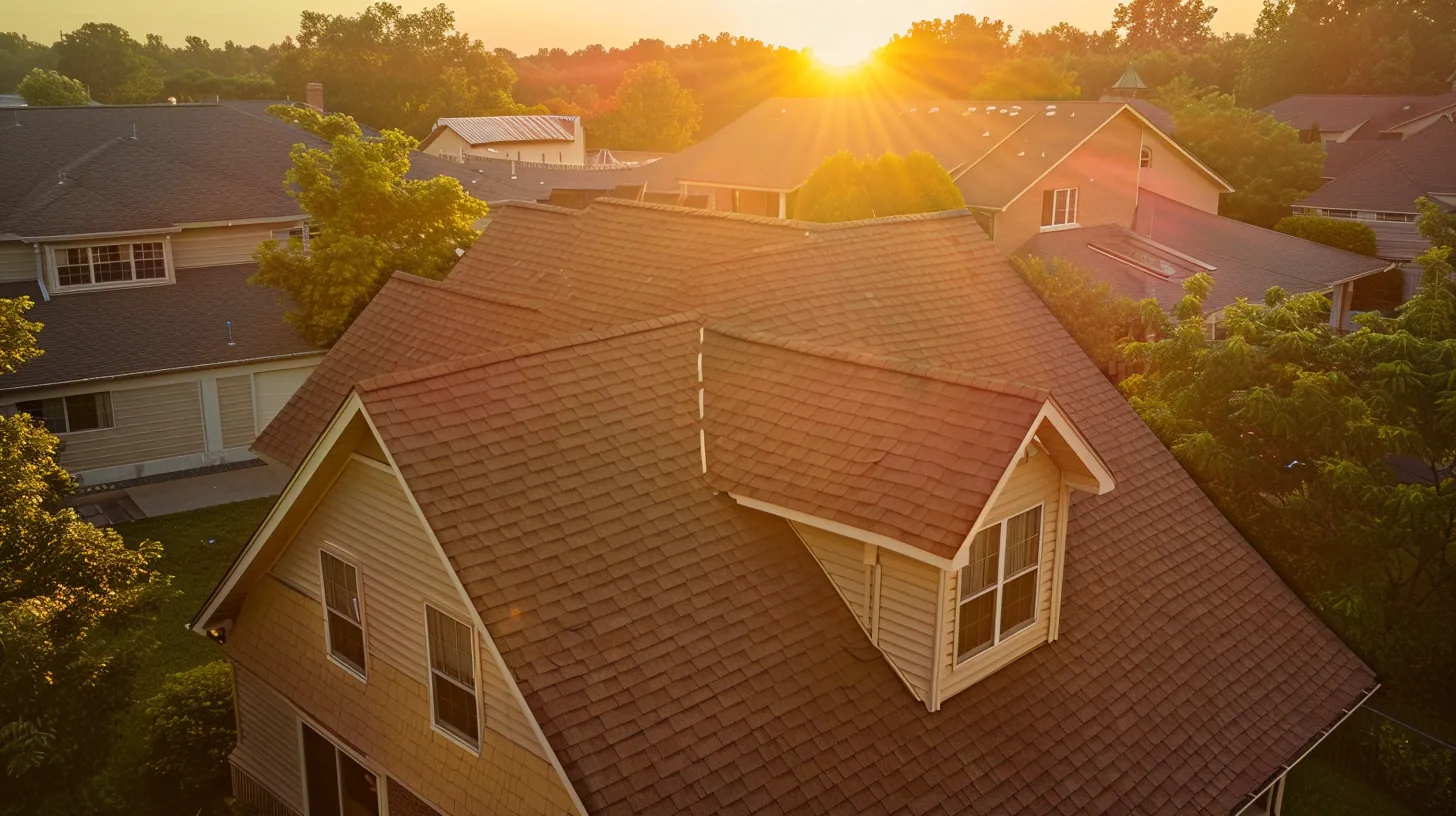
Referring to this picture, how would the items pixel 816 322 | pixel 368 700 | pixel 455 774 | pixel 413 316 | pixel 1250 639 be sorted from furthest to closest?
pixel 413 316, pixel 816 322, pixel 1250 639, pixel 368 700, pixel 455 774

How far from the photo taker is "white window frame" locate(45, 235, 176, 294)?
30359 millimetres

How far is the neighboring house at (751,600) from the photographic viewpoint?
9.27 meters

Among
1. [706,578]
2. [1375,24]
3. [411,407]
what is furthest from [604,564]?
[1375,24]

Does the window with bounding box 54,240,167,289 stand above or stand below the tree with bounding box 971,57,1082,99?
below

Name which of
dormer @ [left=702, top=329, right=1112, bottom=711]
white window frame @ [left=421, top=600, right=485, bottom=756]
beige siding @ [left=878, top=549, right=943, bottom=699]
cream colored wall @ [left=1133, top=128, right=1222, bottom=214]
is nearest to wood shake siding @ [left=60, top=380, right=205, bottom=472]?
white window frame @ [left=421, top=600, right=485, bottom=756]

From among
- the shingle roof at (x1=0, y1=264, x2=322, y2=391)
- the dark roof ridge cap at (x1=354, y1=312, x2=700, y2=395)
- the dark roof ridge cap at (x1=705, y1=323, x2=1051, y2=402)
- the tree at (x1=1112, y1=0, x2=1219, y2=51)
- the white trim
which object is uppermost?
the tree at (x1=1112, y1=0, x2=1219, y2=51)

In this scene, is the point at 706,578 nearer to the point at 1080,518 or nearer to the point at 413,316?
the point at 1080,518

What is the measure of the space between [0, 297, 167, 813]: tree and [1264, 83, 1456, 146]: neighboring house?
96908 mm

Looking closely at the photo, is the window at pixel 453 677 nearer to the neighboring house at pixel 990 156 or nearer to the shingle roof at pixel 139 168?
the shingle roof at pixel 139 168

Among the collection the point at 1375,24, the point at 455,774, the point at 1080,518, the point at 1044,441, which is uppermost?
the point at 1375,24

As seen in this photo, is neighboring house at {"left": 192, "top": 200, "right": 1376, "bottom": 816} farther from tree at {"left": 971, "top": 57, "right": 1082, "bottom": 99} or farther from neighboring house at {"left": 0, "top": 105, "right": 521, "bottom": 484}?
tree at {"left": 971, "top": 57, "right": 1082, "bottom": 99}

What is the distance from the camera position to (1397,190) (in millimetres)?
54906

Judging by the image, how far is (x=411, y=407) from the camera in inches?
394

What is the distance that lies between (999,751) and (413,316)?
1065 cm
